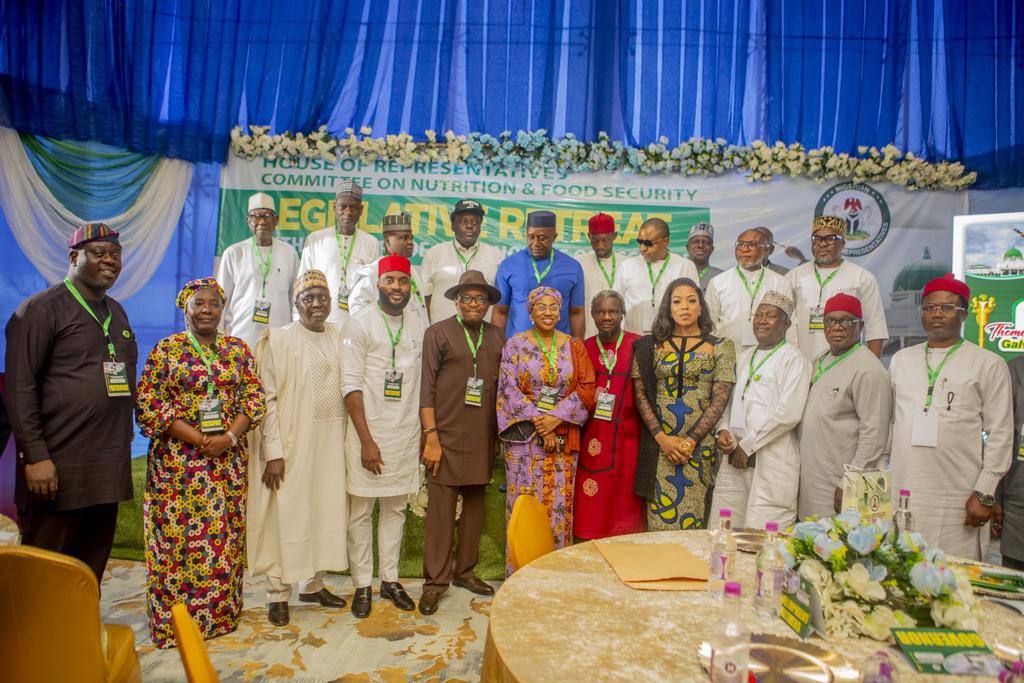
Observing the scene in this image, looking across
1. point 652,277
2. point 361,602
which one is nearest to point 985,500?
point 652,277

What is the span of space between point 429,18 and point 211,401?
4.89 m

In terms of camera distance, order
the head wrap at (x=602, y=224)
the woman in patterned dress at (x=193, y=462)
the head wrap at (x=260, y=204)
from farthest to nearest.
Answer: the head wrap at (x=602, y=224)
the head wrap at (x=260, y=204)
the woman in patterned dress at (x=193, y=462)

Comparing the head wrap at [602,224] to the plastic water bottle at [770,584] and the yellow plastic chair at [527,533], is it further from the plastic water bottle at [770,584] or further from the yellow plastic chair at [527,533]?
the plastic water bottle at [770,584]

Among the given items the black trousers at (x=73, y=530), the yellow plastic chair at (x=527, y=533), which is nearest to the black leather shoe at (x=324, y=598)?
the black trousers at (x=73, y=530)

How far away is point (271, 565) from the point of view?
3.70 m

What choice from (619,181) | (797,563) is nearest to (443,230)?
(619,181)

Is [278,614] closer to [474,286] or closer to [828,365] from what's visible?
[474,286]

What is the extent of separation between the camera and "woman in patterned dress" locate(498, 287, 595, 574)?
3.81m

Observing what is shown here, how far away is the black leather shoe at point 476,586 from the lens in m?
4.12

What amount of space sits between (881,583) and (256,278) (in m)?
4.51

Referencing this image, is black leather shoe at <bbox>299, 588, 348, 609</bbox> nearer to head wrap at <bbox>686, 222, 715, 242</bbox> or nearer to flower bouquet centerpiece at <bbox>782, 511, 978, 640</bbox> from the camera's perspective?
flower bouquet centerpiece at <bbox>782, 511, 978, 640</bbox>

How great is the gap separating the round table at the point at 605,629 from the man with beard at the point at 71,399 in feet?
7.51

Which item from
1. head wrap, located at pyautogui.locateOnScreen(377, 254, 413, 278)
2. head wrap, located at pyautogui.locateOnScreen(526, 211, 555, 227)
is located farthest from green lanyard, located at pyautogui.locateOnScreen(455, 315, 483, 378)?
head wrap, located at pyautogui.locateOnScreen(526, 211, 555, 227)

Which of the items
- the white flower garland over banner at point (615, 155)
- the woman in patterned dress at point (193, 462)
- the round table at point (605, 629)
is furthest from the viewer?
the white flower garland over banner at point (615, 155)
